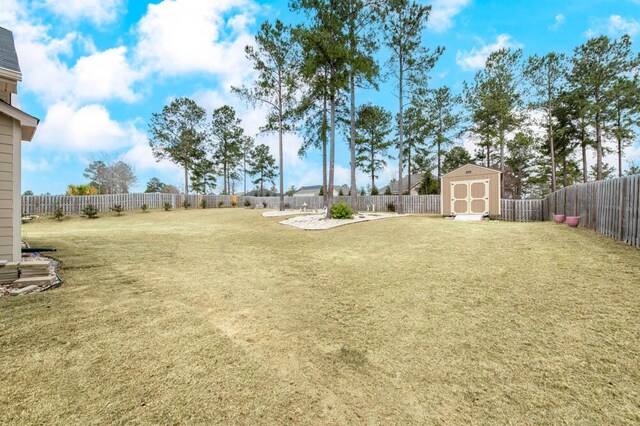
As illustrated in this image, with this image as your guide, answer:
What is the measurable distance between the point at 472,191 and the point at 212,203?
24556 mm

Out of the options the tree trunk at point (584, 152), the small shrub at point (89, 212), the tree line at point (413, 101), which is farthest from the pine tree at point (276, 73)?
the tree trunk at point (584, 152)

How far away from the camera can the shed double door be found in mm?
17109

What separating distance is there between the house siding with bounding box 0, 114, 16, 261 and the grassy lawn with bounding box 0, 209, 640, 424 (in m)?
0.96

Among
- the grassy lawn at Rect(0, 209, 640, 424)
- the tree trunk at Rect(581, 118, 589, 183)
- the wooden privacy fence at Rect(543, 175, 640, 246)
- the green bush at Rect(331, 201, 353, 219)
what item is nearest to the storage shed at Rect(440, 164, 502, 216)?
the wooden privacy fence at Rect(543, 175, 640, 246)

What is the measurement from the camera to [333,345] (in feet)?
9.73

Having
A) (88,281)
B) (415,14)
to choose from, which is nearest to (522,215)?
(415,14)

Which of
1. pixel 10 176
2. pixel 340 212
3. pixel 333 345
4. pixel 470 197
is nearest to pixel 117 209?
pixel 340 212

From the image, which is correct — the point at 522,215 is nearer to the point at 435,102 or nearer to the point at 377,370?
the point at 435,102

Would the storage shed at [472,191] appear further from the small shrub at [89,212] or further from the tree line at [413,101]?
the small shrub at [89,212]

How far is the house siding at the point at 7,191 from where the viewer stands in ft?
16.8

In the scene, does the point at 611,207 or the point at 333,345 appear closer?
the point at 333,345

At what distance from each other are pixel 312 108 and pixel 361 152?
15988 mm

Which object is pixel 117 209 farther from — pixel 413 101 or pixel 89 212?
pixel 413 101

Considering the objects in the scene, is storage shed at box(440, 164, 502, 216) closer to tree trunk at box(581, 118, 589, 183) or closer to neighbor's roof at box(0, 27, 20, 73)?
tree trunk at box(581, 118, 589, 183)
